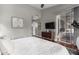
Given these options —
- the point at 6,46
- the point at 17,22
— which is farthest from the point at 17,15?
the point at 6,46

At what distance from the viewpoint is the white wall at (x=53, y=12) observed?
4.79 ft

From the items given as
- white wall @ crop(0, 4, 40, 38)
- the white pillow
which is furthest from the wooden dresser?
the white pillow

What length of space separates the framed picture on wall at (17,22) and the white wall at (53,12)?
269 millimetres

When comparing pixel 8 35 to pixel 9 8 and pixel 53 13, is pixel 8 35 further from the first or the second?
pixel 53 13

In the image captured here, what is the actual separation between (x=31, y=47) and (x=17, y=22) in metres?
0.36

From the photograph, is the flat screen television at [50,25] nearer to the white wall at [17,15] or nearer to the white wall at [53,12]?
the white wall at [53,12]

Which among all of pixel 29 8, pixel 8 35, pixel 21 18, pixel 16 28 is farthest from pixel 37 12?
pixel 8 35

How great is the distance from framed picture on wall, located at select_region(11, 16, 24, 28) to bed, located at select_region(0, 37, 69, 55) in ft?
0.58

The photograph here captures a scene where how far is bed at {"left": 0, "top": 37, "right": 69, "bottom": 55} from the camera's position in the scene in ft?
4.72

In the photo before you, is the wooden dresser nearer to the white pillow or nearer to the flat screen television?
the flat screen television

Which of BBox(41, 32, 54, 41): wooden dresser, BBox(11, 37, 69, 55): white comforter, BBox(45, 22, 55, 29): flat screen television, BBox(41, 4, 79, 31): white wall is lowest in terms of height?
BBox(11, 37, 69, 55): white comforter

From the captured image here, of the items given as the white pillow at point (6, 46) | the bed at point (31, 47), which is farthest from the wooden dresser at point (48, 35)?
the white pillow at point (6, 46)

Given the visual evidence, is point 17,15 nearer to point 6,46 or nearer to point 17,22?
point 17,22

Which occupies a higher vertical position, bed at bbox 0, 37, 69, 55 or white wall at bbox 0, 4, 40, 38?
white wall at bbox 0, 4, 40, 38
